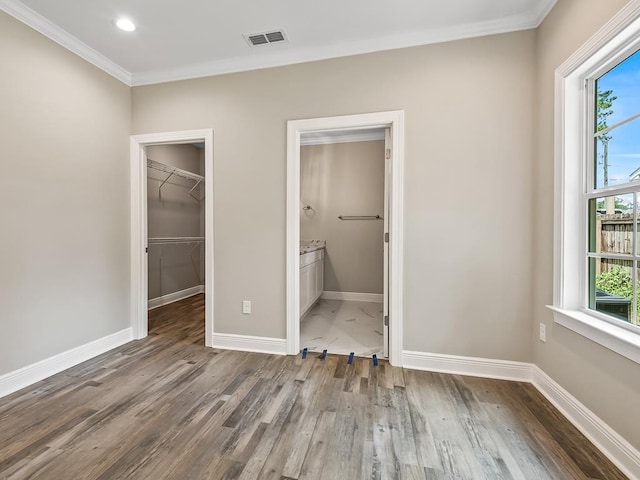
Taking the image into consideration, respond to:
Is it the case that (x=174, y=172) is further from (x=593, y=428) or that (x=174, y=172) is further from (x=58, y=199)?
(x=593, y=428)

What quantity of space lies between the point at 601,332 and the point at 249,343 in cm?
248

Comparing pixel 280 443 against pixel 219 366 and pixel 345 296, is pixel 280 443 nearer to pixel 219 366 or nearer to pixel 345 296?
pixel 219 366

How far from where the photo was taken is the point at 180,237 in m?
4.74

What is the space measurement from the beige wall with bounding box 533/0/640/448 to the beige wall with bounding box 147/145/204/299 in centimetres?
443

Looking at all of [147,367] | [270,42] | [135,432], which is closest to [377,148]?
[270,42]

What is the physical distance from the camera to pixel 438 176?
89.0 inches

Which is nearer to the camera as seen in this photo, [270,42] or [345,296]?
[270,42]

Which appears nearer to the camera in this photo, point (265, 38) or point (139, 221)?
point (265, 38)

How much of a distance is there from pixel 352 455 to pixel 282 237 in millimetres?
1676

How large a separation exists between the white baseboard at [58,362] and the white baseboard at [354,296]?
2.81m

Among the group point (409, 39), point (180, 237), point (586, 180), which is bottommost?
point (180, 237)

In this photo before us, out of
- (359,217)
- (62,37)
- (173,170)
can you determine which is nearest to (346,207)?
(359,217)

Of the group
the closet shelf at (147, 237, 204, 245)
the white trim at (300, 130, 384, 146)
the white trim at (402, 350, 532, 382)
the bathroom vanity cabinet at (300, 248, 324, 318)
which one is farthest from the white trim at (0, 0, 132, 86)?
the white trim at (402, 350, 532, 382)

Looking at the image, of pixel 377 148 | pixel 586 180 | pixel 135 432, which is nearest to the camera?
pixel 135 432
